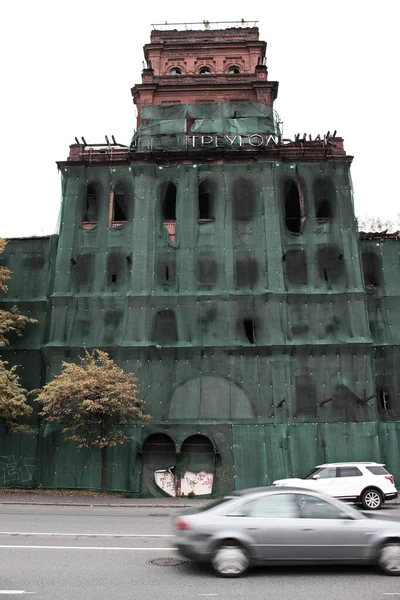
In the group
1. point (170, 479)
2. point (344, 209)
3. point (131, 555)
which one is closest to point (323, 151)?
point (344, 209)

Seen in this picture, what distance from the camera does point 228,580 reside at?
773cm

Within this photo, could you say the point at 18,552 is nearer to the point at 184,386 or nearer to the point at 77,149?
the point at 184,386

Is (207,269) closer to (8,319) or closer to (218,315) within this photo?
(218,315)

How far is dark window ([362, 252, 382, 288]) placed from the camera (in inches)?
1099

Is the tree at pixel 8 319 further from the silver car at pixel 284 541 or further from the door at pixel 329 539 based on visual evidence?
the door at pixel 329 539

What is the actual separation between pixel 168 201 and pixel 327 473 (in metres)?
16.6

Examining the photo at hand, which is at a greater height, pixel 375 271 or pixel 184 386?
pixel 375 271

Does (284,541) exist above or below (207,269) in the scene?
below

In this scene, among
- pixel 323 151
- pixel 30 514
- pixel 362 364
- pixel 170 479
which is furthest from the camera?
pixel 323 151

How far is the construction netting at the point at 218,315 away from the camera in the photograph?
23.3 meters

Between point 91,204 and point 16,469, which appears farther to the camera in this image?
point 91,204

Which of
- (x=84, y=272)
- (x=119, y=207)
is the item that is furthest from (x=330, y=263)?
(x=84, y=272)

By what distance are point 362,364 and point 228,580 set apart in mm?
18117

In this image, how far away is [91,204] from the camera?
29.0 m
